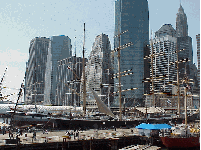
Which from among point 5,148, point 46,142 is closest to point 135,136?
point 46,142

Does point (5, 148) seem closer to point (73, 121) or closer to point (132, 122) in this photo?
point (73, 121)

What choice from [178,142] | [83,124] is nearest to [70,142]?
[178,142]

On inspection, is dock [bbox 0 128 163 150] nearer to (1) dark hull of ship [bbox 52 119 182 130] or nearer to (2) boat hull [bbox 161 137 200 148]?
(2) boat hull [bbox 161 137 200 148]

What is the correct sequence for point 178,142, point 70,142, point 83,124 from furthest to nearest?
point 83,124, point 178,142, point 70,142

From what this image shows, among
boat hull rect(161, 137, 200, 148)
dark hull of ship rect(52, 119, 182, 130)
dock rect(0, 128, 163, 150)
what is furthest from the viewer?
dark hull of ship rect(52, 119, 182, 130)

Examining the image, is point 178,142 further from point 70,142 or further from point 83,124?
point 83,124

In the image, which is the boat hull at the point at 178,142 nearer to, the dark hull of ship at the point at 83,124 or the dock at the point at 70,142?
the dock at the point at 70,142

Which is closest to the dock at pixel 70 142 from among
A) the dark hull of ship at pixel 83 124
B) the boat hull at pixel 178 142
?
the boat hull at pixel 178 142

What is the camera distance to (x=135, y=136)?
120 ft

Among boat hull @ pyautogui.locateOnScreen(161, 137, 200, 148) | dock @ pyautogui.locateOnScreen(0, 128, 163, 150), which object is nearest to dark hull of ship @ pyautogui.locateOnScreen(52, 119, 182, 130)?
dock @ pyautogui.locateOnScreen(0, 128, 163, 150)

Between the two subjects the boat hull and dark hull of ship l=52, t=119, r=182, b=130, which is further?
dark hull of ship l=52, t=119, r=182, b=130

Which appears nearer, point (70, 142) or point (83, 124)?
point (70, 142)

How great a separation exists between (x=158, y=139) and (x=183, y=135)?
3787mm

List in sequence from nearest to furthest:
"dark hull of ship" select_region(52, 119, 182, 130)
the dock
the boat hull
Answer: the dock → the boat hull → "dark hull of ship" select_region(52, 119, 182, 130)
